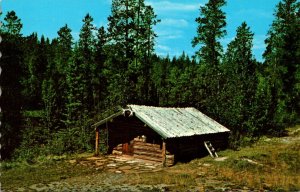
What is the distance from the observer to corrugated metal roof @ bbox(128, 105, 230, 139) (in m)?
25.8

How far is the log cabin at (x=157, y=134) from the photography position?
25.9 metres

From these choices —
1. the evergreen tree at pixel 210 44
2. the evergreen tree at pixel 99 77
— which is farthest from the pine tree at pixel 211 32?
the evergreen tree at pixel 99 77

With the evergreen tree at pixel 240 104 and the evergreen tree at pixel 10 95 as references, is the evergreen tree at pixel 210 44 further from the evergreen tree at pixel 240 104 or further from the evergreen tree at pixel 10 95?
the evergreen tree at pixel 10 95

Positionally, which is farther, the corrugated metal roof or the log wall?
the log wall

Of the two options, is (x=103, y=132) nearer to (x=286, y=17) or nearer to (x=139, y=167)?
(x=139, y=167)

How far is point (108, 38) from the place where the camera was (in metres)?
40.4

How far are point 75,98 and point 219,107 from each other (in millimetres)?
18732

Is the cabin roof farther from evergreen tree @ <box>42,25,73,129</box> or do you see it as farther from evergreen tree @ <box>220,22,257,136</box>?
evergreen tree @ <box>42,25,73,129</box>

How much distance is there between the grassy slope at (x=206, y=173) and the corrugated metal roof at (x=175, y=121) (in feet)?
Answer: 7.06

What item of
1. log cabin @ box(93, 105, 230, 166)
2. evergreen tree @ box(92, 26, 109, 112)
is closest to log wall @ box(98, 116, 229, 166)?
log cabin @ box(93, 105, 230, 166)

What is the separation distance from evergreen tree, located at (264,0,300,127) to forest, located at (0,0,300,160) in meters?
0.11

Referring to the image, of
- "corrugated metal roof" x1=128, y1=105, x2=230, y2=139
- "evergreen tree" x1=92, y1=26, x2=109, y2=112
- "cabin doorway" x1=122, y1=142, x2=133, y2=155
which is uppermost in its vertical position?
"evergreen tree" x1=92, y1=26, x2=109, y2=112

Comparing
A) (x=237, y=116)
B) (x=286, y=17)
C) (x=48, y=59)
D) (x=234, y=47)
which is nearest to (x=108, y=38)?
(x=237, y=116)

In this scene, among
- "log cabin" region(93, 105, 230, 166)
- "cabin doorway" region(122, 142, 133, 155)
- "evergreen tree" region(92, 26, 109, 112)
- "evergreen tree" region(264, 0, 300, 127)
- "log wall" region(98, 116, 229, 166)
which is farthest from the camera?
"evergreen tree" region(92, 26, 109, 112)
